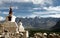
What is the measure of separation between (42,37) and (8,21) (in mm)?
7906

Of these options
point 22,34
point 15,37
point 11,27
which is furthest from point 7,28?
point 15,37

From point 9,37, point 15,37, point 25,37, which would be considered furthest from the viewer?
point 25,37

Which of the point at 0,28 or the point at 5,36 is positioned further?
the point at 0,28

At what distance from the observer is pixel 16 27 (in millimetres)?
51062

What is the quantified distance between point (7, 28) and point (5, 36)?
457 inches

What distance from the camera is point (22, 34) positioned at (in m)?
48.4

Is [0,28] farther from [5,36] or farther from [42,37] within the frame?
[5,36]

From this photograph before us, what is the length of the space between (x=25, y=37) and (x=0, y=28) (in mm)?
5954

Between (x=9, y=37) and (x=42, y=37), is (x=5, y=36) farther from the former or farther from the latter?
(x=42, y=37)

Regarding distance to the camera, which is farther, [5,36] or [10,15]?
[10,15]

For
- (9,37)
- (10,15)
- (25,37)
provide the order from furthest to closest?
(10,15)
(25,37)
(9,37)

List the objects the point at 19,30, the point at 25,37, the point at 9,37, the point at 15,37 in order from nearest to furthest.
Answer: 1. the point at 9,37
2. the point at 15,37
3. the point at 25,37
4. the point at 19,30

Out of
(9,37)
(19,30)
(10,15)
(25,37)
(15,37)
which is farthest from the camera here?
(10,15)

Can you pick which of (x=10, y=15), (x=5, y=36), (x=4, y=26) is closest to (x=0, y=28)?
(x=4, y=26)
